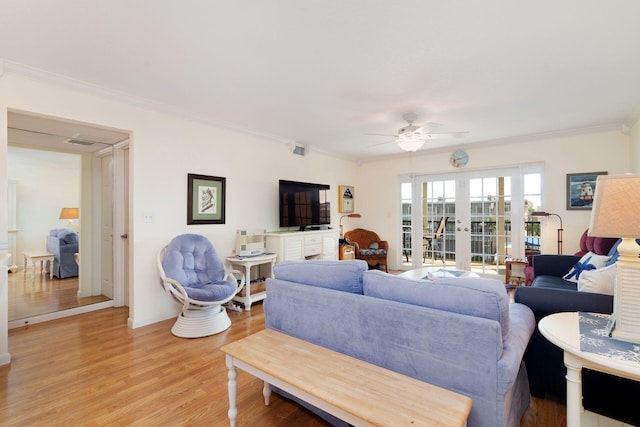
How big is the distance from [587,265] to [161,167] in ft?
14.6

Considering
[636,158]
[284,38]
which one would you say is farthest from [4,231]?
[636,158]

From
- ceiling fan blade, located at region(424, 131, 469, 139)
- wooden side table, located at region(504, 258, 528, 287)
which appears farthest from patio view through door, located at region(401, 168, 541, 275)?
ceiling fan blade, located at region(424, 131, 469, 139)

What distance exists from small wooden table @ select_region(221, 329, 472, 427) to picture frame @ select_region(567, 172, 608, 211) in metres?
4.57

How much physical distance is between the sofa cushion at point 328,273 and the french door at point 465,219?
4.35m

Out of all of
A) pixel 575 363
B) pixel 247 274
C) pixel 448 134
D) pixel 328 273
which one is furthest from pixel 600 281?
pixel 247 274

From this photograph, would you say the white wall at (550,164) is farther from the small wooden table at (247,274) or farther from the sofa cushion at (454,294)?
the sofa cushion at (454,294)

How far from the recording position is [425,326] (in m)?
1.37

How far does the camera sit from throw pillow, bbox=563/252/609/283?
2.62 m

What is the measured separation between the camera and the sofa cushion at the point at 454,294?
1305 millimetres

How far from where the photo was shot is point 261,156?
14.8 ft

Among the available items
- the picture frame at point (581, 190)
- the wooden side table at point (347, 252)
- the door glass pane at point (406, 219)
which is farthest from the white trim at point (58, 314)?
the picture frame at point (581, 190)

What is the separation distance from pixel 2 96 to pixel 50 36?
837 millimetres

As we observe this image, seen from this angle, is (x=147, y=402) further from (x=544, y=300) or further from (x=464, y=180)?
(x=464, y=180)

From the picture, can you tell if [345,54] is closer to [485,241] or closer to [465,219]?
[465,219]
